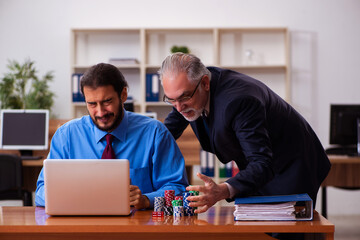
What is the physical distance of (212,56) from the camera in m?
5.86

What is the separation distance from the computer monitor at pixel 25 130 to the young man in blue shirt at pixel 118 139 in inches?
99.3

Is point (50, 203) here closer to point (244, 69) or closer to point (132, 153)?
point (132, 153)

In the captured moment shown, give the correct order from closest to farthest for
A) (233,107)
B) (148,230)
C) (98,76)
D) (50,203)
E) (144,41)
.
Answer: (148,230)
(50,203)
(233,107)
(98,76)
(144,41)

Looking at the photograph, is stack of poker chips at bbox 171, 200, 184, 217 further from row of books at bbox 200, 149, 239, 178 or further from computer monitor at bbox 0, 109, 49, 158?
row of books at bbox 200, 149, 239, 178

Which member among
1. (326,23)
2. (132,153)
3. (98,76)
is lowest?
(132,153)

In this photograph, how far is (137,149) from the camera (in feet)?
7.14

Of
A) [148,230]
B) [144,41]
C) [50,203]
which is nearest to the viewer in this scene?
[148,230]

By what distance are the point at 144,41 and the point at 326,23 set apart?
6.90 feet

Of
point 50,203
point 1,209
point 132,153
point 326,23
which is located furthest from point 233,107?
point 326,23

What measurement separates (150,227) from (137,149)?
23.6 inches

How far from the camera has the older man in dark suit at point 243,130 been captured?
1.78 meters

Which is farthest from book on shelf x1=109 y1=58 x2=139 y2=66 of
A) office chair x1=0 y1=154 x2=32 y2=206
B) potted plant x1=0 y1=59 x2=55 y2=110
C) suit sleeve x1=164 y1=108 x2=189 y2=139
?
suit sleeve x1=164 y1=108 x2=189 y2=139

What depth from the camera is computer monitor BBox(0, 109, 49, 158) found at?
15.2ft

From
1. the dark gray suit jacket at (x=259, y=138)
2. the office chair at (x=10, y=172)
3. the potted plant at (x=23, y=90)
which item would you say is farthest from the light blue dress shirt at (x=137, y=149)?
the potted plant at (x=23, y=90)
